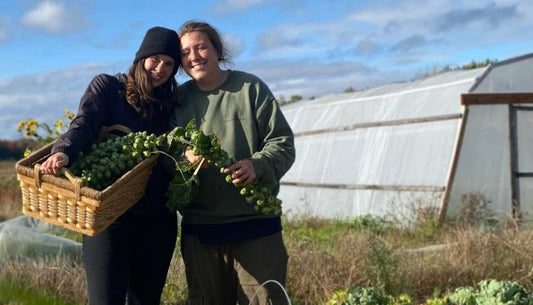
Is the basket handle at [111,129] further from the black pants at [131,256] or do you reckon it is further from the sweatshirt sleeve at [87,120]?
the black pants at [131,256]

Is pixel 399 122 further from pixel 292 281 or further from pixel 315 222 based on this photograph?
pixel 292 281

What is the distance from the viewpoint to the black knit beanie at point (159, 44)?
11.0 ft

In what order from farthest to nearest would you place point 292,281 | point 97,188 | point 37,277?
point 292,281, point 37,277, point 97,188

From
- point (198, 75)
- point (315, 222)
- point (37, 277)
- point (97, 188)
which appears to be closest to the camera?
point (97, 188)

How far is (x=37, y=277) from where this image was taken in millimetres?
4852

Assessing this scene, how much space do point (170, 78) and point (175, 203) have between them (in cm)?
61

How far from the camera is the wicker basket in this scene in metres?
3.00

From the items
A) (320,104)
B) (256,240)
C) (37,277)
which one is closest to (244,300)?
(256,240)

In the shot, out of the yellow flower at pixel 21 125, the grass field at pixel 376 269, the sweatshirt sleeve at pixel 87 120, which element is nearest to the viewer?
the sweatshirt sleeve at pixel 87 120

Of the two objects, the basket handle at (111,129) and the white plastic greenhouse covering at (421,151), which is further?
the white plastic greenhouse covering at (421,151)

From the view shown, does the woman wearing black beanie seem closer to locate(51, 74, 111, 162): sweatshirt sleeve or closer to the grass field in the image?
locate(51, 74, 111, 162): sweatshirt sleeve

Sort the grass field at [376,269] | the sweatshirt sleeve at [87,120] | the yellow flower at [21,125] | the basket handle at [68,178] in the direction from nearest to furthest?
the basket handle at [68,178], the sweatshirt sleeve at [87,120], the grass field at [376,269], the yellow flower at [21,125]

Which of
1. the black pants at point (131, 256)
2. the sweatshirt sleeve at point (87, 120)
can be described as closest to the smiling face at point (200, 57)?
the sweatshirt sleeve at point (87, 120)

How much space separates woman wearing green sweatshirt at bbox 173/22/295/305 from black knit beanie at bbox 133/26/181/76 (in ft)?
0.15
